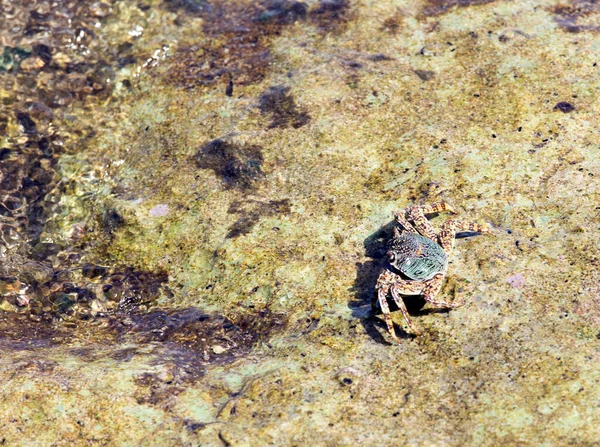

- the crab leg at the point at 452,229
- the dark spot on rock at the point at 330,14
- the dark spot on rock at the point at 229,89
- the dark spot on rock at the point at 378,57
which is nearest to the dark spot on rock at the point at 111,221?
the dark spot on rock at the point at 229,89

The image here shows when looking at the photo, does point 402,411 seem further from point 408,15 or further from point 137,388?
point 408,15

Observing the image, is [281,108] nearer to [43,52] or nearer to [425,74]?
[425,74]

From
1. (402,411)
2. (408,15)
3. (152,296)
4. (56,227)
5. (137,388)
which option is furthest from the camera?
(408,15)

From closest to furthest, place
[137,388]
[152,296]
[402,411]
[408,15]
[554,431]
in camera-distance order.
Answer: [554,431] < [402,411] < [137,388] < [152,296] < [408,15]

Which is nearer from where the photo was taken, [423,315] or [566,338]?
[566,338]

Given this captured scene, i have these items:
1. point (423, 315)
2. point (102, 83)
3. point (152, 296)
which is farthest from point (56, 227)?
point (423, 315)

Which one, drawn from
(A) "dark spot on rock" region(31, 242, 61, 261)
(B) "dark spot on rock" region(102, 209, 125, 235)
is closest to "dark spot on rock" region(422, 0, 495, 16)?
(B) "dark spot on rock" region(102, 209, 125, 235)

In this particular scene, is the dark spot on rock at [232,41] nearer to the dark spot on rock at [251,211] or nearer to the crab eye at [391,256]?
the dark spot on rock at [251,211]
